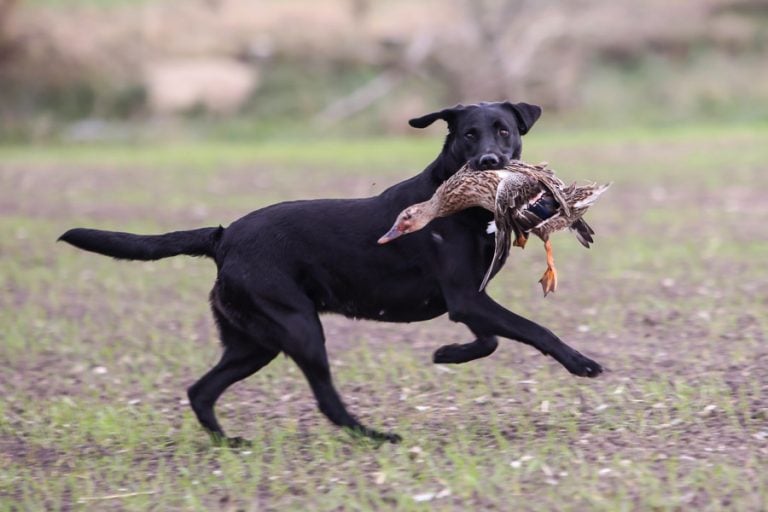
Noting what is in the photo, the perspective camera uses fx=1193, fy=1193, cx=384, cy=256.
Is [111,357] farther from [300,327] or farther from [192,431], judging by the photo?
[300,327]

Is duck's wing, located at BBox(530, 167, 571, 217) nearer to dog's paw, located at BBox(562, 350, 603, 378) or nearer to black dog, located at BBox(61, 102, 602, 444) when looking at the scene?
black dog, located at BBox(61, 102, 602, 444)

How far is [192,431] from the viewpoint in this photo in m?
5.89

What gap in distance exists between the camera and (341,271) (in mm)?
5594

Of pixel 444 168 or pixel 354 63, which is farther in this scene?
pixel 354 63

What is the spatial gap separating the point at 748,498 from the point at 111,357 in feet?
14.7

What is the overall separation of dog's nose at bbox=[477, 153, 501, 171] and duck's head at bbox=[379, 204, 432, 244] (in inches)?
14.6

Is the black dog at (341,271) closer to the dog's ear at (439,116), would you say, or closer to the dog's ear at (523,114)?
the dog's ear at (439,116)

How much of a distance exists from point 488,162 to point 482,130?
275 mm

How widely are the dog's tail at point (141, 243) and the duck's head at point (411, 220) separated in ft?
2.89

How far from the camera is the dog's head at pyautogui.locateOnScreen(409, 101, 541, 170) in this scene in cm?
570

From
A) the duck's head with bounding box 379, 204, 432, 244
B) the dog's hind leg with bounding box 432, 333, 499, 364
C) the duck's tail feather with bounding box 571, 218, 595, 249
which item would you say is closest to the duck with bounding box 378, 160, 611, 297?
the duck's head with bounding box 379, 204, 432, 244

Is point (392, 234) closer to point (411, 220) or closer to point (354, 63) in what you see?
point (411, 220)

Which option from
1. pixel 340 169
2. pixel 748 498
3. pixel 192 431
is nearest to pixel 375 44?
pixel 340 169

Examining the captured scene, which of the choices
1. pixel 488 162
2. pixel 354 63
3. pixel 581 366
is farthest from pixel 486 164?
pixel 354 63
